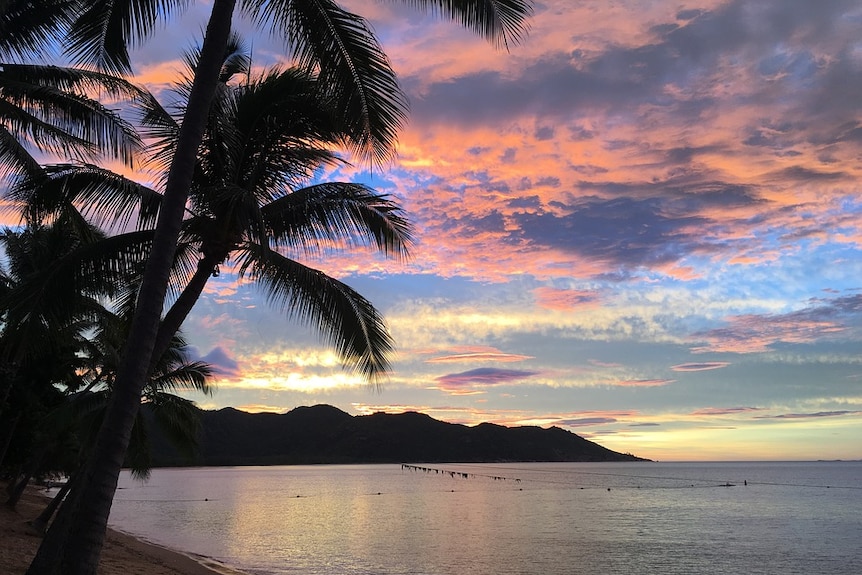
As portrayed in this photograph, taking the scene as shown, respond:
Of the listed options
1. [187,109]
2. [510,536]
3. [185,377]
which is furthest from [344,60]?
[510,536]

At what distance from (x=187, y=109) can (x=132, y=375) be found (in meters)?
2.94

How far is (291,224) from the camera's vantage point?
1052 centimetres

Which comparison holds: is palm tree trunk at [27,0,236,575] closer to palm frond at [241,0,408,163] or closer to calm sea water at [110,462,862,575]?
palm frond at [241,0,408,163]

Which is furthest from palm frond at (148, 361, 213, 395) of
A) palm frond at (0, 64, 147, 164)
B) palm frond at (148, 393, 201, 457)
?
palm frond at (0, 64, 147, 164)

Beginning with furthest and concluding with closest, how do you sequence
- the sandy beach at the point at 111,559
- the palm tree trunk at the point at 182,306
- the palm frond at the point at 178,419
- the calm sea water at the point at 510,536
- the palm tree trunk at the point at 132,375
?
the calm sea water at the point at 510,536 < the palm frond at the point at 178,419 < the sandy beach at the point at 111,559 < the palm tree trunk at the point at 182,306 < the palm tree trunk at the point at 132,375

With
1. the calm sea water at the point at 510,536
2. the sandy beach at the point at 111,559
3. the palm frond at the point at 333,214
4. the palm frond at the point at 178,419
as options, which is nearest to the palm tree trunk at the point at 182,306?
the palm frond at the point at 333,214

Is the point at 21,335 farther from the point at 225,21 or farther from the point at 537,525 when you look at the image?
the point at 537,525

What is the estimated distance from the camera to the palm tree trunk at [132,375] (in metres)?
6.18

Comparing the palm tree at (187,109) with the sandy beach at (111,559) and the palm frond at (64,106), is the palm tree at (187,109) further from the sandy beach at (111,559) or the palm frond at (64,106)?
the sandy beach at (111,559)

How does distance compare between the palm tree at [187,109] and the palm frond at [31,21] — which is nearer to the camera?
the palm tree at [187,109]

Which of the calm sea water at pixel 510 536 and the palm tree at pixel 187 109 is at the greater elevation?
the palm tree at pixel 187 109

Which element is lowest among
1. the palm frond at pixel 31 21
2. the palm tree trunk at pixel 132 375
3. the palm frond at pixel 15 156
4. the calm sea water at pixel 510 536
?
the calm sea water at pixel 510 536

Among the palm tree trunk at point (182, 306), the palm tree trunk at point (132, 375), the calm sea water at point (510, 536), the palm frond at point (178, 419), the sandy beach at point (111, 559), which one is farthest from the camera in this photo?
the calm sea water at point (510, 536)

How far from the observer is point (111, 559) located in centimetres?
2111
